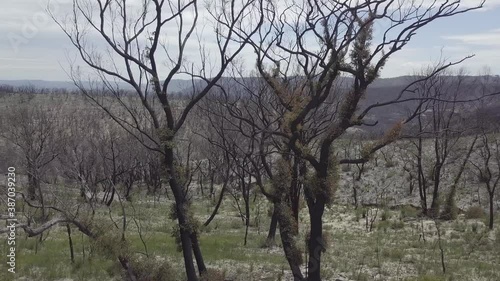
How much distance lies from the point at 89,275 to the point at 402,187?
25063 mm

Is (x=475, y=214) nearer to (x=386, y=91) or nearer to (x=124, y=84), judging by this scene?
(x=124, y=84)

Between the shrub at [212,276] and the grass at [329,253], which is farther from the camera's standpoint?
the grass at [329,253]

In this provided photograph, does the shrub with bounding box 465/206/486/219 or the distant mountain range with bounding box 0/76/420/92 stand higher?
the distant mountain range with bounding box 0/76/420/92

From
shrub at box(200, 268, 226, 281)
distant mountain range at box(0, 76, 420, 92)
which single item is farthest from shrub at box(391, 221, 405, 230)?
shrub at box(200, 268, 226, 281)

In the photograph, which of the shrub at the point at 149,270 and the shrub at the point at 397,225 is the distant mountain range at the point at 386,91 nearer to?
the shrub at the point at 149,270

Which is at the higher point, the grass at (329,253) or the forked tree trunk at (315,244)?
the forked tree trunk at (315,244)

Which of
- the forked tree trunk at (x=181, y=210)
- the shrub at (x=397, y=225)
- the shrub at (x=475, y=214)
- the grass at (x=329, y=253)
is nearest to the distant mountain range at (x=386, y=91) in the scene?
the forked tree trunk at (x=181, y=210)

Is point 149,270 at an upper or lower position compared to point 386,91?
lower

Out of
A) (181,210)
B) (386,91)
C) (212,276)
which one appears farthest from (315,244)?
(386,91)

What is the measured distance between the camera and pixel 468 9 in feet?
26.4

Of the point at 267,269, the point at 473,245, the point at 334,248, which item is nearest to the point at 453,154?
the point at 473,245

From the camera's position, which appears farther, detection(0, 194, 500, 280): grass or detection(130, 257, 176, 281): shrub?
detection(0, 194, 500, 280): grass

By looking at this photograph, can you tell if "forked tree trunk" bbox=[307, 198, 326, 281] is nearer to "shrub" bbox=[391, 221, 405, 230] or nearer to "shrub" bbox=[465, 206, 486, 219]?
"shrub" bbox=[391, 221, 405, 230]

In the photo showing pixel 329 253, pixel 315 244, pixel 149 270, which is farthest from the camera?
pixel 329 253
